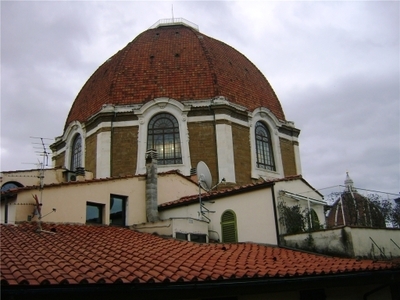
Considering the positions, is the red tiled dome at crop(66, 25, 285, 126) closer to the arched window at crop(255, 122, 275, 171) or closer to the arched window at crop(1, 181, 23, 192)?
the arched window at crop(255, 122, 275, 171)

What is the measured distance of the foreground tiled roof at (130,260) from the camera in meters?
7.46

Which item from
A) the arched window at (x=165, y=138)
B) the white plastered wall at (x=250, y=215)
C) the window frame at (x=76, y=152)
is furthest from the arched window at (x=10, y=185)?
the white plastered wall at (x=250, y=215)

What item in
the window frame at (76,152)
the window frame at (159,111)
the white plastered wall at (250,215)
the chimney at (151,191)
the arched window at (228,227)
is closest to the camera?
the white plastered wall at (250,215)

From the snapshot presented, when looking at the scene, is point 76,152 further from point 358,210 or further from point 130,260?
point 130,260

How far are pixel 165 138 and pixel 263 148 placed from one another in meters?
4.97

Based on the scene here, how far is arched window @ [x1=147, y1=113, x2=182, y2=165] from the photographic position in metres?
21.5

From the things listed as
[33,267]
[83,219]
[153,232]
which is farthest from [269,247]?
[33,267]

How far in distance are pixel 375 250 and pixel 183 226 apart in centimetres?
544

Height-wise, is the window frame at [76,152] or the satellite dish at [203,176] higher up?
the window frame at [76,152]

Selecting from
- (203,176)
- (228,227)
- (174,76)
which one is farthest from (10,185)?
(228,227)

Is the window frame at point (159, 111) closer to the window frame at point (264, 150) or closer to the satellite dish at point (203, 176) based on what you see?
the satellite dish at point (203, 176)

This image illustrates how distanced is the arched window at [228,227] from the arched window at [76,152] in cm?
1149

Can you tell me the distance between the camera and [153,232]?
47.3 feet

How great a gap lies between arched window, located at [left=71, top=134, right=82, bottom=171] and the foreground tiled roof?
1158cm
